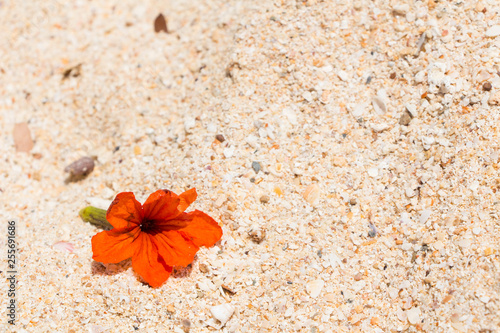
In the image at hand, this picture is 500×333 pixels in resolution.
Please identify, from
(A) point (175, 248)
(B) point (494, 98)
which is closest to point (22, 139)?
(A) point (175, 248)

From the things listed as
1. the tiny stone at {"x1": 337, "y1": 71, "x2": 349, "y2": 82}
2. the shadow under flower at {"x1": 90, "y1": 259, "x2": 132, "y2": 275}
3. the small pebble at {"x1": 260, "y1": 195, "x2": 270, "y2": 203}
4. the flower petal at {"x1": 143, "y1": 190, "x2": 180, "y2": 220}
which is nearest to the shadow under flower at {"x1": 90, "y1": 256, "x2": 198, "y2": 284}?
the shadow under flower at {"x1": 90, "y1": 259, "x2": 132, "y2": 275}

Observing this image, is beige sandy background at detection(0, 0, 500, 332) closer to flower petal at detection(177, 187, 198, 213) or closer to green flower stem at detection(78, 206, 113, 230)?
green flower stem at detection(78, 206, 113, 230)

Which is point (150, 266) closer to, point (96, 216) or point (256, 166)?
point (96, 216)

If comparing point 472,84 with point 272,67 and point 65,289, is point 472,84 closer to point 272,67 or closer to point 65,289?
point 272,67

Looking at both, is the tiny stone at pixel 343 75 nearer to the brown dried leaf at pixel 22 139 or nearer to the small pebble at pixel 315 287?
the small pebble at pixel 315 287

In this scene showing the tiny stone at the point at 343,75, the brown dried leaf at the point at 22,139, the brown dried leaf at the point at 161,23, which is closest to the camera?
the tiny stone at the point at 343,75

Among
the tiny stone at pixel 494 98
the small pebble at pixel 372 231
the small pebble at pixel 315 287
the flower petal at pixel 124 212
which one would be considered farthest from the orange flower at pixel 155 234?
the tiny stone at pixel 494 98
